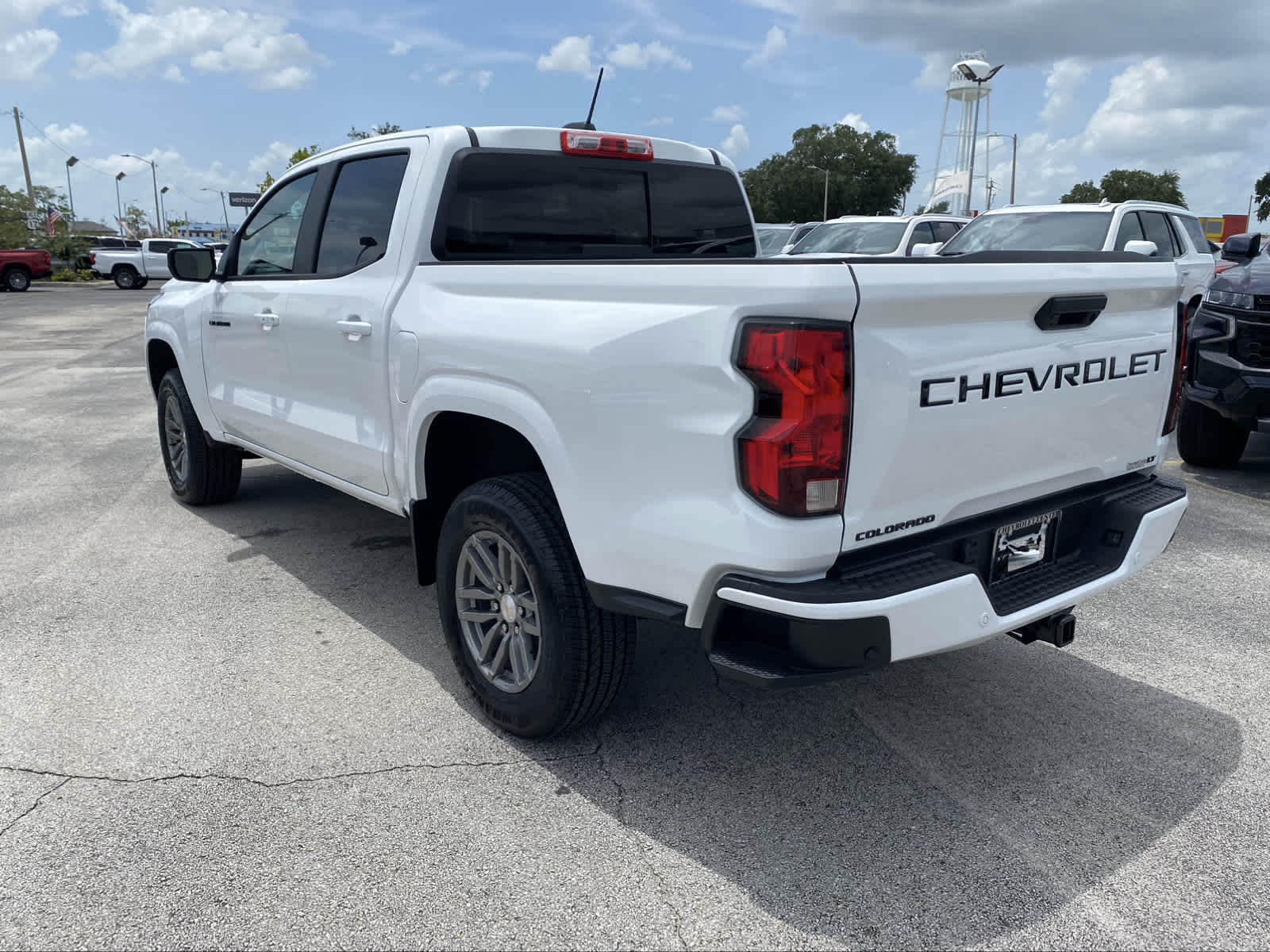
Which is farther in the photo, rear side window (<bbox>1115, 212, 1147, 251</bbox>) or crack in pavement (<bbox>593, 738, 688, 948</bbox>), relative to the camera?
rear side window (<bbox>1115, 212, 1147, 251</bbox>)

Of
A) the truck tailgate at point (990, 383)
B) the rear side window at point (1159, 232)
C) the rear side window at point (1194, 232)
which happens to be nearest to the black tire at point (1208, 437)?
the rear side window at point (1159, 232)

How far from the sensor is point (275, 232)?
472cm

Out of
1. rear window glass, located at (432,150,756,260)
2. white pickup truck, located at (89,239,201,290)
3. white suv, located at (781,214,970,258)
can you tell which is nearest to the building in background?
white suv, located at (781,214,970,258)

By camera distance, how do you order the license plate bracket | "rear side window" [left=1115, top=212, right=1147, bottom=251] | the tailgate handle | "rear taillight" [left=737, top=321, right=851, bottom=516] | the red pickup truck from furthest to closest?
the red pickup truck < "rear side window" [left=1115, top=212, right=1147, bottom=251] < the license plate bracket < the tailgate handle < "rear taillight" [left=737, top=321, right=851, bottom=516]

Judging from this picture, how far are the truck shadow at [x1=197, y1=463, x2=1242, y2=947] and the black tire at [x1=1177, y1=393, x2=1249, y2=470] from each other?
13.3ft

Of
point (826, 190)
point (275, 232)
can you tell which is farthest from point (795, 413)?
point (826, 190)

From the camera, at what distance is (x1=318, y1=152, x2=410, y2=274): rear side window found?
383cm

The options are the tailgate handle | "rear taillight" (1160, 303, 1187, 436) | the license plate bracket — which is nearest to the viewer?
the tailgate handle

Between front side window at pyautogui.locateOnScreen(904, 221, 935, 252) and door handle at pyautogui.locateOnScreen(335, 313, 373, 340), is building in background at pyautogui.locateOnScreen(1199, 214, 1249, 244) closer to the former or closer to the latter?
front side window at pyautogui.locateOnScreen(904, 221, 935, 252)

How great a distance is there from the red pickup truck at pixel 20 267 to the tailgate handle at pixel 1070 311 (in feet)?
123

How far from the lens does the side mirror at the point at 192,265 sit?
496 cm

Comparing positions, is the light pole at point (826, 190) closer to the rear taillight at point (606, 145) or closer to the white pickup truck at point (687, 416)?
the rear taillight at point (606, 145)

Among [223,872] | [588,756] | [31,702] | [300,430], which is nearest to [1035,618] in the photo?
[588,756]

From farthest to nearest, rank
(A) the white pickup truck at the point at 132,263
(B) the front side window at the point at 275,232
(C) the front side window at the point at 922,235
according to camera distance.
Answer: (A) the white pickup truck at the point at 132,263 → (C) the front side window at the point at 922,235 → (B) the front side window at the point at 275,232
